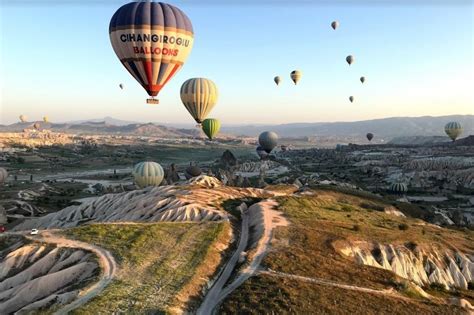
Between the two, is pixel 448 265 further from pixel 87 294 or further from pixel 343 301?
pixel 87 294

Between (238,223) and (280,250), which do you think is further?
(238,223)

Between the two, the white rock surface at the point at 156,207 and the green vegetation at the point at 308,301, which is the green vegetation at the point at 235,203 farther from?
the green vegetation at the point at 308,301

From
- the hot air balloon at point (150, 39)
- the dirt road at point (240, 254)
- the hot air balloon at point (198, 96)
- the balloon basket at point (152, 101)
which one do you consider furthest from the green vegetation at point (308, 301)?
the hot air balloon at point (198, 96)

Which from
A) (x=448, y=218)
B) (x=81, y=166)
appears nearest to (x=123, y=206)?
(x=448, y=218)

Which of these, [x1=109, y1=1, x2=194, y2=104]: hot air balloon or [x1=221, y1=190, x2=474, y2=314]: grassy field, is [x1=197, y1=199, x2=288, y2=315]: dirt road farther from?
[x1=109, y1=1, x2=194, y2=104]: hot air balloon

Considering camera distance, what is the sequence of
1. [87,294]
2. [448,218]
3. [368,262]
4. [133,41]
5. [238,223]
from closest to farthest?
[87,294] → [368,262] → [238,223] → [133,41] → [448,218]

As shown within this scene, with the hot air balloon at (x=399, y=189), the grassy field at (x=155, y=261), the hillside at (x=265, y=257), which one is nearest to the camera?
the grassy field at (x=155, y=261)
